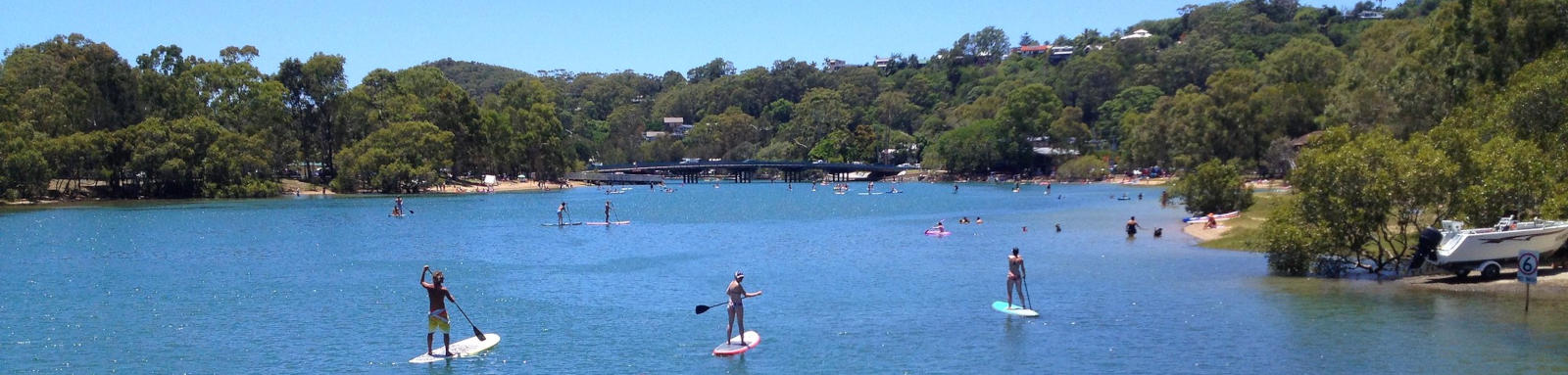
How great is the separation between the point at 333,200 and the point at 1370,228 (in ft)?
297

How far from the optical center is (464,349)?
25578 millimetres

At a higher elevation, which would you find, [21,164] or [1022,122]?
[1022,122]

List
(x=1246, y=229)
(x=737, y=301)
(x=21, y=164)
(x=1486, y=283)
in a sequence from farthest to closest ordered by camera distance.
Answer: (x=21, y=164), (x=1246, y=229), (x=1486, y=283), (x=737, y=301)

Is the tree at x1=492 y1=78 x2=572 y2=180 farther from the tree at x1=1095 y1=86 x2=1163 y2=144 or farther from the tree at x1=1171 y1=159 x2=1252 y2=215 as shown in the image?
the tree at x1=1171 y1=159 x2=1252 y2=215

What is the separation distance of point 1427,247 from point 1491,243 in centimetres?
174

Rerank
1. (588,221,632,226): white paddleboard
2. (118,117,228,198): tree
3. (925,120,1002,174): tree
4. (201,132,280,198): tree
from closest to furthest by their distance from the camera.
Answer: (588,221,632,226): white paddleboard → (118,117,228,198): tree → (201,132,280,198): tree → (925,120,1002,174): tree

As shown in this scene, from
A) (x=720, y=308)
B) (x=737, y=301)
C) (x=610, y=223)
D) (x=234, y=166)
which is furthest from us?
(x=234, y=166)

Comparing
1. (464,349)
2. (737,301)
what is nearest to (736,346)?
(737,301)

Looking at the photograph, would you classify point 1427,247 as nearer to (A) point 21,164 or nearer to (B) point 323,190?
(A) point 21,164

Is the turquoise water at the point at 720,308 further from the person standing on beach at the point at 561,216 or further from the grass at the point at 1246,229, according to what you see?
the person standing on beach at the point at 561,216

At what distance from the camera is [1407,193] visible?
34.8 m

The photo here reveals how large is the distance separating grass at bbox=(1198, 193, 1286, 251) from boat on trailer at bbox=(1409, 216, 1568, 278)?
5.52 m

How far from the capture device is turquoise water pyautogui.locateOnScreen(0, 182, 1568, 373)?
24.7 metres

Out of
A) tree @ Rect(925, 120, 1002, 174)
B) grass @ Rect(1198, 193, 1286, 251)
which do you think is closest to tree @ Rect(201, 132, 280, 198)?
grass @ Rect(1198, 193, 1286, 251)
